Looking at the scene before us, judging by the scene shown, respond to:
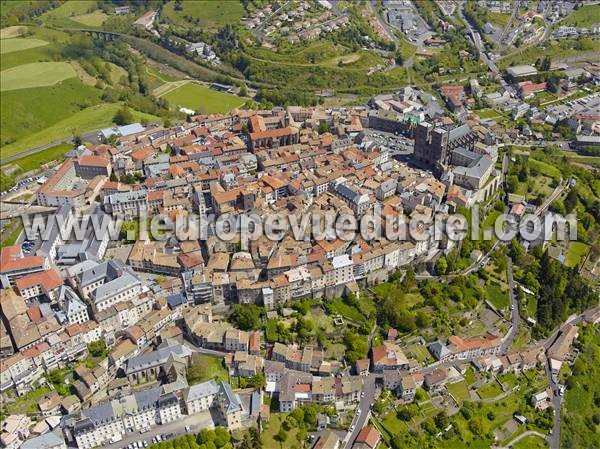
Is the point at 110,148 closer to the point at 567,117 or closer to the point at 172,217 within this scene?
the point at 172,217

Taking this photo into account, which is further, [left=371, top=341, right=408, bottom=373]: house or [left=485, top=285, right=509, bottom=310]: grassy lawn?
[left=485, top=285, right=509, bottom=310]: grassy lawn

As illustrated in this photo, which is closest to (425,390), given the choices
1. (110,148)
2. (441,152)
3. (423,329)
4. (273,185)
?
(423,329)

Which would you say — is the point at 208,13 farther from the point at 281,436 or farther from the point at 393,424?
the point at 393,424

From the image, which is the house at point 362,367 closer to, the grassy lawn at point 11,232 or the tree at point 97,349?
the tree at point 97,349

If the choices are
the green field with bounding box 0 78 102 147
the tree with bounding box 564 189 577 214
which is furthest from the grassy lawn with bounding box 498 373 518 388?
the green field with bounding box 0 78 102 147

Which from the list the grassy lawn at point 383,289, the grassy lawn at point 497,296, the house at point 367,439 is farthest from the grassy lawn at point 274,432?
the grassy lawn at point 497,296

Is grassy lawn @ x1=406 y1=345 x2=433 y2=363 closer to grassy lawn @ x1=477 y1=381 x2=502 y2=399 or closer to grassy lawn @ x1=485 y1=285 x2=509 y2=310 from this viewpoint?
grassy lawn @ x1=477 y1=381 x2=502 y2=399

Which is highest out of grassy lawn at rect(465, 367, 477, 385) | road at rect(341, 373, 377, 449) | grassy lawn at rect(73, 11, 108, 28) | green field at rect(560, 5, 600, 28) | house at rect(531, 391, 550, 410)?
grassy lawn at rect(73, 11, 108, 28)
